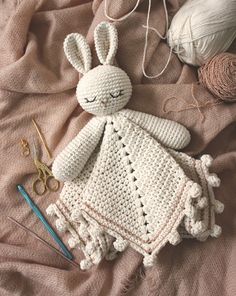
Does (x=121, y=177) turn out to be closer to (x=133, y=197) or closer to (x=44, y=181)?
(x=133, y=197)

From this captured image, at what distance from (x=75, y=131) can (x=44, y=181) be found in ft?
0.37

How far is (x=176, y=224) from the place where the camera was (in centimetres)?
62

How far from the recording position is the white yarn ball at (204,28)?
0.67m

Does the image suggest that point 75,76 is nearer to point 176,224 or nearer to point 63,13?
point 63,13

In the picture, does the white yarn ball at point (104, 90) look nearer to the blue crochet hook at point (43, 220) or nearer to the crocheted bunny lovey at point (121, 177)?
the crocheted bunny lovey at point (121, 177)

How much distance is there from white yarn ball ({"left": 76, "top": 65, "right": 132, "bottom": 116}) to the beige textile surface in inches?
2.0

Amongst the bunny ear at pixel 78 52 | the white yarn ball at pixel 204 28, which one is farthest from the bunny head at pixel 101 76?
the white yarn ball at pixel 204 28

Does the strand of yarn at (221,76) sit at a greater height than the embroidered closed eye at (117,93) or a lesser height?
lesser

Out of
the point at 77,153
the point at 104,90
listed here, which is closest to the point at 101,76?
the point at 104,90

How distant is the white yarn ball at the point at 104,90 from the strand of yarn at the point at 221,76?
0.15 meters

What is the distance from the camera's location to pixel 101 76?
623 millimetres

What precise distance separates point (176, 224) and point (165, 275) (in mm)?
120

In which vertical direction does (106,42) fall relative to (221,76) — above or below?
above

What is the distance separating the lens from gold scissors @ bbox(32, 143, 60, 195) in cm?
70
